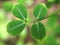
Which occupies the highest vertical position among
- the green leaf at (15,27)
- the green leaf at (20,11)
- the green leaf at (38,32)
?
the green leaf at (20,11)

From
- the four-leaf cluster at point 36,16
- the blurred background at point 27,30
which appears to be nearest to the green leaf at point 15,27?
the four-leaf cluster at point 36,16

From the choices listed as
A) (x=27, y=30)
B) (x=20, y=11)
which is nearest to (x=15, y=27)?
(x=20, y=11)

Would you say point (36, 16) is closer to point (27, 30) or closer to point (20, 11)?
point (20, 11)

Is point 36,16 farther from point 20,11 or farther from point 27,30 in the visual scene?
point 27,30

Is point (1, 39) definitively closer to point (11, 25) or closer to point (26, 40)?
point (26, 40)

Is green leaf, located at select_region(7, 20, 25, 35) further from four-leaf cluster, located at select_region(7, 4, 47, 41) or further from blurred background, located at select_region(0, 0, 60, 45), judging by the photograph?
A: blurred background, located at select_region(0, 0, 60, 45)

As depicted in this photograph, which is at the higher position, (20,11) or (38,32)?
(20,11)

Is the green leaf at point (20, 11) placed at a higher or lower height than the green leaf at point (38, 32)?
higher

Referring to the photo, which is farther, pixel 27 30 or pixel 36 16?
pixel 27 30

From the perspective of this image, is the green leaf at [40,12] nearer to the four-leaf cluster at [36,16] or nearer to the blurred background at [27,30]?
the four-leaf cluster at [36,16]
